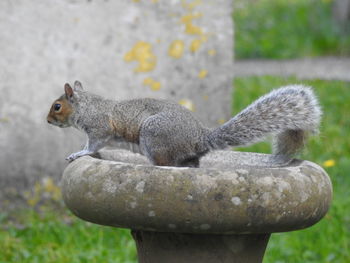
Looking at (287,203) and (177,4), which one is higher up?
(177,4)

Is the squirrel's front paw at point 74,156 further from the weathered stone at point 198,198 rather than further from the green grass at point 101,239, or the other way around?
the green grass at point 101,239

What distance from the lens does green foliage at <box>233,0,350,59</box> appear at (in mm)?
9547

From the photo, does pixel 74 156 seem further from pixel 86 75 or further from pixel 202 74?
pixel 202 74

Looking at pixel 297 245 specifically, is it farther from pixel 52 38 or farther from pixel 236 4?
pixel 236 4

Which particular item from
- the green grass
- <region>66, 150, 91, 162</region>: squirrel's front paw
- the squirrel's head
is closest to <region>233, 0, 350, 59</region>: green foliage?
the green grass

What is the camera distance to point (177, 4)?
4832 mm

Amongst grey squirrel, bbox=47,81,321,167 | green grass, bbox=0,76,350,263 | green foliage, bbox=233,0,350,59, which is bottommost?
green grass, bbox=0,76,350,263

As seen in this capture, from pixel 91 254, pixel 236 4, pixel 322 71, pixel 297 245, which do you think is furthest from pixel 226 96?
pixel 236 4

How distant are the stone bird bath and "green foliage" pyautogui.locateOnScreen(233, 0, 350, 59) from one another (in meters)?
6.99

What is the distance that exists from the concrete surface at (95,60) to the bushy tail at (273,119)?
2157mm

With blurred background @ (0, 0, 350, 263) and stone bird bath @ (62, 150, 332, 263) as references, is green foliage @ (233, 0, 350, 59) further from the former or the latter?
stone bird bath @ (62, 150, 332, 263)

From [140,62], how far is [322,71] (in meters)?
4.05

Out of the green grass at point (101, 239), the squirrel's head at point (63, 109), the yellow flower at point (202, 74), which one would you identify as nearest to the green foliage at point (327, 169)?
the green grass at point (101, 239)

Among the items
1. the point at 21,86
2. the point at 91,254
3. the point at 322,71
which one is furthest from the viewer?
the point at 322,71
